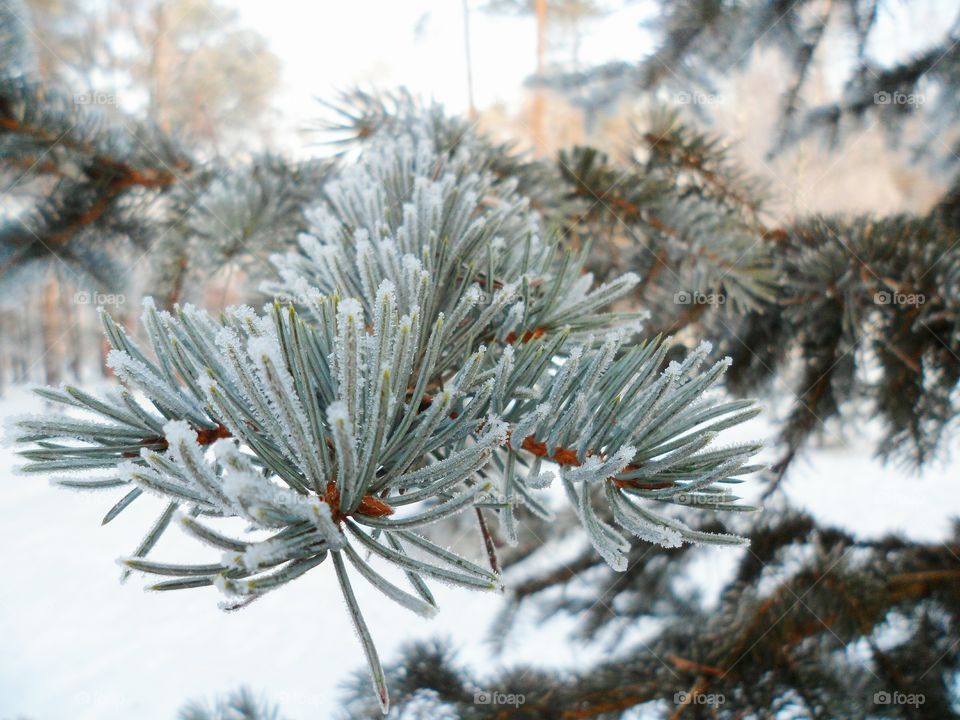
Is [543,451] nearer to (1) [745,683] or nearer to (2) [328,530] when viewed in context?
(2) [328,530]

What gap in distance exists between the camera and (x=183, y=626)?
1.56 m

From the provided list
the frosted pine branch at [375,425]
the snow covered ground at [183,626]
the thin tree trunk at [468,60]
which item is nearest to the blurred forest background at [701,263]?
the thin tree trunk at [468,60]

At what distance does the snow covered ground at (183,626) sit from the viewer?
1328 millimetres

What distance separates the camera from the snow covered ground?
133 centimetres

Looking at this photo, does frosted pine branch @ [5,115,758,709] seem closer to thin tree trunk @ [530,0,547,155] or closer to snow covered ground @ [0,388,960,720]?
thin tree trunk @ [530,0,547,155]

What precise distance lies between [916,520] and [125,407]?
5.07 feet

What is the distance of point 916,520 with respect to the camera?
4.11 feet

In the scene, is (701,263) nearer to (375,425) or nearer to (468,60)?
(468,60)

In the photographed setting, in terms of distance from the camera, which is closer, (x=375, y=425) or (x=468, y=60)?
(x=375, y=425)

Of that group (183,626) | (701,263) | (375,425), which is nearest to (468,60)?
(701,263)

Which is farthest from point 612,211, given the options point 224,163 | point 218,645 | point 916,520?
point 218,645

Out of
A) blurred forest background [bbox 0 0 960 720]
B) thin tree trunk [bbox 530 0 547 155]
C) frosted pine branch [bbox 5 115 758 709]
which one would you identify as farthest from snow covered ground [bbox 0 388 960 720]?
frosted pine branch [bbox 5 115 758 709]

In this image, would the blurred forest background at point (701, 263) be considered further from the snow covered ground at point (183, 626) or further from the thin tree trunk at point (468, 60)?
the snow covered ground at point (183, 626)

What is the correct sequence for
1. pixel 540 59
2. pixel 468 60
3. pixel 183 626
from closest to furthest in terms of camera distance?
1. pixel 468 60
2. pixel 540 59
3. pixel 183 626
